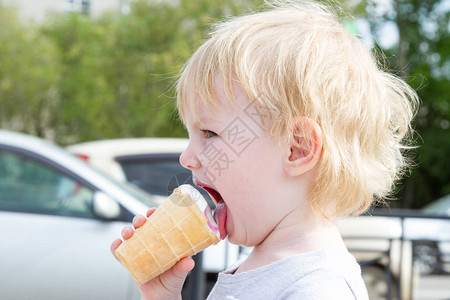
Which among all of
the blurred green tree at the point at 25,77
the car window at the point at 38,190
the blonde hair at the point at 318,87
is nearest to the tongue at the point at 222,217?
the blonde hair at the point at 318,87

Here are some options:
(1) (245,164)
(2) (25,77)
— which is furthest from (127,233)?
(2) (25,77)

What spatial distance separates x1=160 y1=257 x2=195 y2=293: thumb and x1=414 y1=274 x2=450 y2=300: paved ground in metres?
2.32

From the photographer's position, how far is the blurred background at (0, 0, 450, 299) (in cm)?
1627

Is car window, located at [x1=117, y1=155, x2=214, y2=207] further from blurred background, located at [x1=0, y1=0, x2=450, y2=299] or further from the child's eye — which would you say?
blurred background, located at [x1=0, y1=0, x2=450, y2=299]

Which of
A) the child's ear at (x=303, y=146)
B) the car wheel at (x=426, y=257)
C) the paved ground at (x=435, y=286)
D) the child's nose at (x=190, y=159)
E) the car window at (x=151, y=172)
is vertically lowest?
the car window at (x=151, y=172)

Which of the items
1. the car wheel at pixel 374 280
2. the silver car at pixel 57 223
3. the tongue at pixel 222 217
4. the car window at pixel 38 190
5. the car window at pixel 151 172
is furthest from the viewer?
the car window at pixel 151 172

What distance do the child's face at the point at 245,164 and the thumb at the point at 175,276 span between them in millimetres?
172

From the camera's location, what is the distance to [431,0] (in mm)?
21484

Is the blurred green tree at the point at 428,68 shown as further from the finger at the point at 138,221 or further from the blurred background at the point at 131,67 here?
the finger at the point at 138,221

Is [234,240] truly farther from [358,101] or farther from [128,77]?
[128,77]

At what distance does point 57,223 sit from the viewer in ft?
14.4

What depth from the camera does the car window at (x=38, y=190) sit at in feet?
14.8

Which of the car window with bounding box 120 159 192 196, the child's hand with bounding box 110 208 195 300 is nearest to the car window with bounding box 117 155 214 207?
the car window with bounding box 120 159 192 196

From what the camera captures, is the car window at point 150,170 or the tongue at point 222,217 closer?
the tongue at point 222,217
